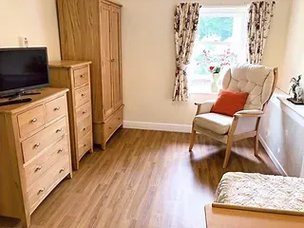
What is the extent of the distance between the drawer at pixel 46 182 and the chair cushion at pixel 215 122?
1.61 m

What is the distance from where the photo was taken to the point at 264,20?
3.59 m

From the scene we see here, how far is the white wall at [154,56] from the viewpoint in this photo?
147 inches

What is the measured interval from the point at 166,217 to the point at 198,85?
2.44m

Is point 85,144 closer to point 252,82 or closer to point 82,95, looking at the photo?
point 82,95

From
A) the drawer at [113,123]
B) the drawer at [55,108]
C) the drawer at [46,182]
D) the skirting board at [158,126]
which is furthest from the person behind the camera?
the skirting board at [158,126]

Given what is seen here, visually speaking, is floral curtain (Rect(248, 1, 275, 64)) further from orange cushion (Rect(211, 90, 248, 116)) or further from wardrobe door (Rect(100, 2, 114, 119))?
wardrobe door (Rect(100, 2, 114, 119))

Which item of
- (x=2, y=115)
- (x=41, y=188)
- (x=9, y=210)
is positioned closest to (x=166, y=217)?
(x=41, y=188)

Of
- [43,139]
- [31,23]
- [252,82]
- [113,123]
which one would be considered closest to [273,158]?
[252,82]

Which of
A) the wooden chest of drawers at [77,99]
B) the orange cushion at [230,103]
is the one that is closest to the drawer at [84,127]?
the wooden chest of drawers at [77,99]

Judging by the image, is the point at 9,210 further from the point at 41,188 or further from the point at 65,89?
the point at 65,89

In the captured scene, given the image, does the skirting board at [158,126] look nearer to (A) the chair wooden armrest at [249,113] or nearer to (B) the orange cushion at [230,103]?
(B) the orange cushion at [230,103]

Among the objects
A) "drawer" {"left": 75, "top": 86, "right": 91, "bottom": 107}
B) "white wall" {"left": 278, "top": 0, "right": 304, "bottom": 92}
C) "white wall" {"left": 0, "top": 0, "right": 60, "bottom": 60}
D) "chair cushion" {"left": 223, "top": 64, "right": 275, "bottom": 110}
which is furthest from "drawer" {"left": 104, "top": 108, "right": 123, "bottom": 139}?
"white wall" {"left": 278, "top": 0, "right": 304, "bottom": 92}

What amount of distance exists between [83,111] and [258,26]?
8.36ft

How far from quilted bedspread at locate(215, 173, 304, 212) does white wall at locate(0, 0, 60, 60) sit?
224cm
